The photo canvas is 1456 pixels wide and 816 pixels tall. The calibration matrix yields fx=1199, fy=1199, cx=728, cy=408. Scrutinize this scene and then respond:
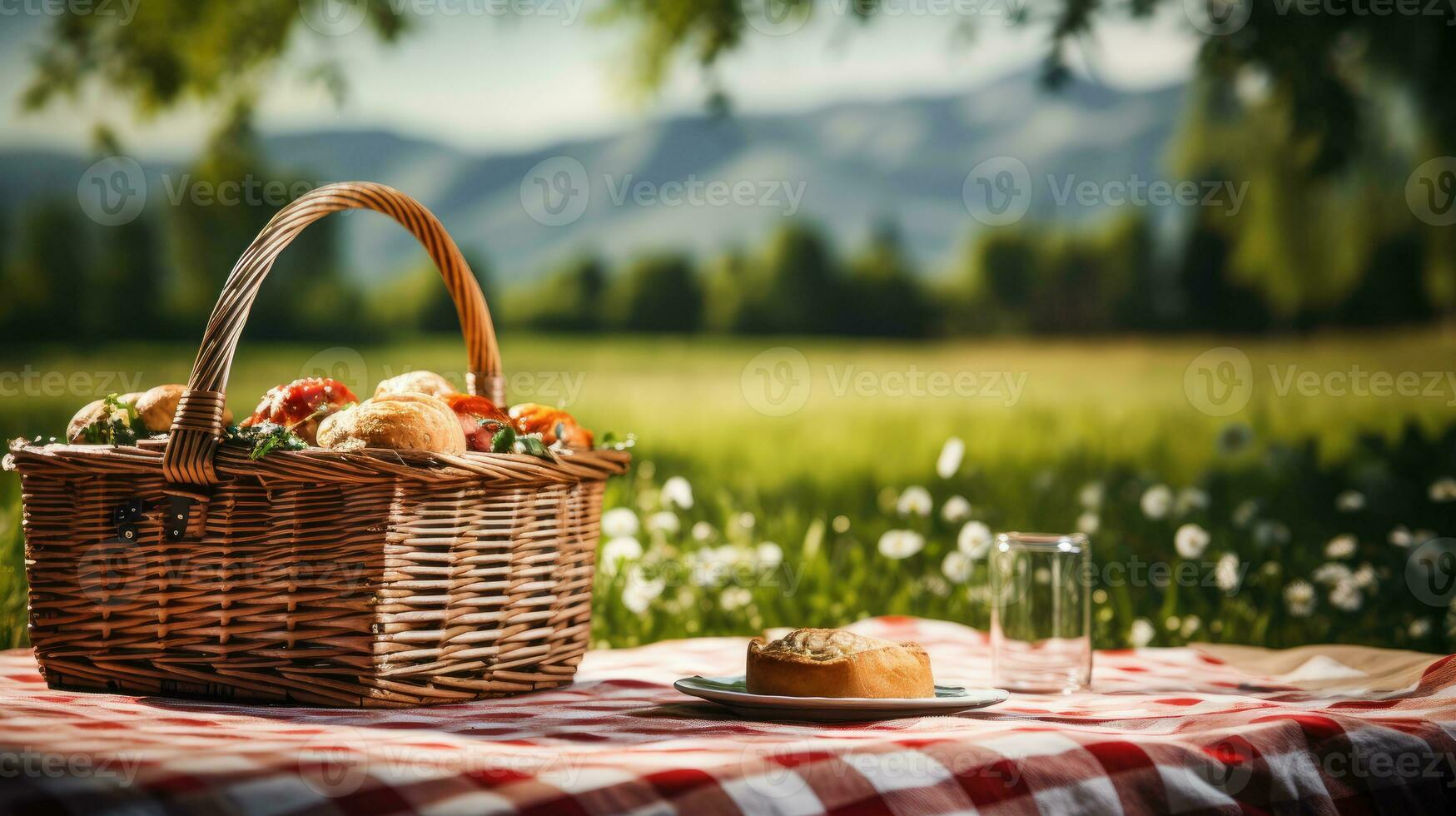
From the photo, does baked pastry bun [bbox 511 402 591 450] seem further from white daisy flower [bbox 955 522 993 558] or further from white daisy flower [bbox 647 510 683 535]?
white daisy flower [bbox 955 522 993 558]

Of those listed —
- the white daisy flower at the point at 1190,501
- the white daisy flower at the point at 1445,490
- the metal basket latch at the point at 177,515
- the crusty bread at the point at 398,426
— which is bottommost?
the white daisy flower at the point at 1190,501

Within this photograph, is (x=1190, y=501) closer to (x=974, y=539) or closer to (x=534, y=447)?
(x=974, y=539)

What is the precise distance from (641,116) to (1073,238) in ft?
5.26

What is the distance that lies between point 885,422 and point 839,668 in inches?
103

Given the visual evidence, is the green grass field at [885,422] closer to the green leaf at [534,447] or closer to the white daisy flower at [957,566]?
the white daisy flower at [957,566]

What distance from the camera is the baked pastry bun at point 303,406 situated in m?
1.72

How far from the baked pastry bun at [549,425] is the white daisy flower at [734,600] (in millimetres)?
1368

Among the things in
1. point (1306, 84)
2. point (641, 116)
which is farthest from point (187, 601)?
point (1306, 84)

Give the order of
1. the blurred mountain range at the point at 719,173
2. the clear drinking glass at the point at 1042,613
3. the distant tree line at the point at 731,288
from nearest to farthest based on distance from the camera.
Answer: the clear drinking glass at the point at 1042,613 → the distant tree line at the point at 731,288 → the blurred mountain range at the point at 719,173

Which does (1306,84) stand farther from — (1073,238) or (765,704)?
(765,704)

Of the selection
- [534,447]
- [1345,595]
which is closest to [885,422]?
[1345,595]

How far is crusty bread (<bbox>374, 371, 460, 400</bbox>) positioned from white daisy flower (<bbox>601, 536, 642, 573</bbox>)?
43.5 inches

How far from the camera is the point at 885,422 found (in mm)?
4078

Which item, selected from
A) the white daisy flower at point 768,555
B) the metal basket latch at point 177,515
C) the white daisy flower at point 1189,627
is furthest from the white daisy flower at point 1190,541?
the metal basket latch at point 177,515
